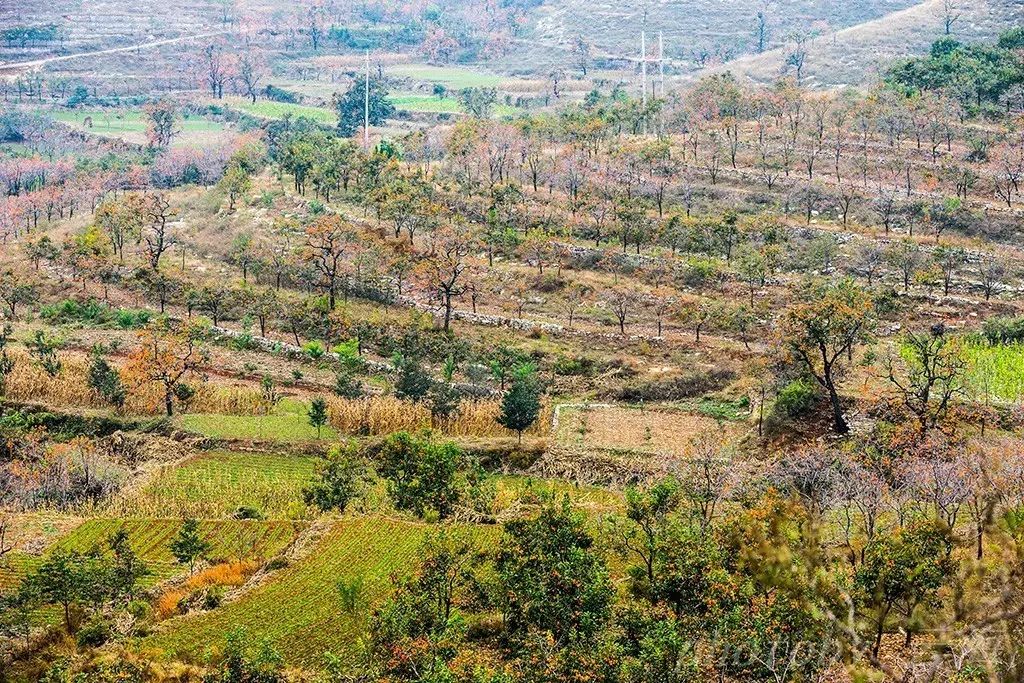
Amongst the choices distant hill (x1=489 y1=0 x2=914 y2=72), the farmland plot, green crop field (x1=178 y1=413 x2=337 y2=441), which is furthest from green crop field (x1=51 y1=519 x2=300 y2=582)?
distant hill (x1=489 y1=0 x2=914 y2=72)

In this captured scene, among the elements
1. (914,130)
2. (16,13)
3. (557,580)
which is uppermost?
(16,13)

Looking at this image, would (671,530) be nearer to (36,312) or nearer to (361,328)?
(361,328)

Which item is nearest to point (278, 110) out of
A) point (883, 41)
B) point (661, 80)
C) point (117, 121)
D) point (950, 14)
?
point (117, 121)

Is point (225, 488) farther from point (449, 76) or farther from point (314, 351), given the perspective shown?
point (449, 76)

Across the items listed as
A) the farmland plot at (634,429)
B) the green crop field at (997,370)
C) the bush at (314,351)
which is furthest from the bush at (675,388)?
the bush at (314,351)

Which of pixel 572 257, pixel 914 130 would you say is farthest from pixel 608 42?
pixel 572 257

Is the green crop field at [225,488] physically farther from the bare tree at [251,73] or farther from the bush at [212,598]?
the bare tree at [251,73]

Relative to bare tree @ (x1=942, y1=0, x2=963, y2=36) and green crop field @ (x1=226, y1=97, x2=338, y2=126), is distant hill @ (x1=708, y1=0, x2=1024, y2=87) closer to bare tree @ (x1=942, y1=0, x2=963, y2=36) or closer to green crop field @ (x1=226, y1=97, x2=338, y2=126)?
bare tree @ (x1=942, y1=0, x2=963, y2=36)

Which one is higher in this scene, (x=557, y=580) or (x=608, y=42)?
(x=608, y=42)
